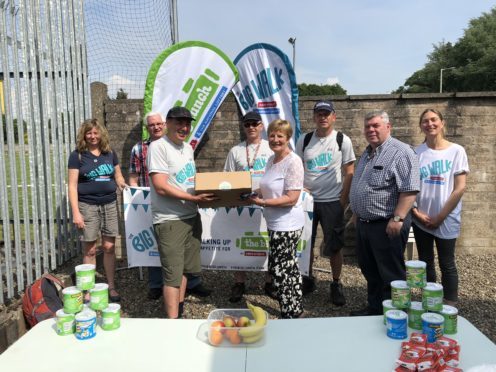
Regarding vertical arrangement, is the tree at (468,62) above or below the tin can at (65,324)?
A: above

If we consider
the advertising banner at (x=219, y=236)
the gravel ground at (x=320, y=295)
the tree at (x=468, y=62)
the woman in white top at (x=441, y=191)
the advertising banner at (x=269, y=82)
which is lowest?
the gravel ground at (x=320, y=295)

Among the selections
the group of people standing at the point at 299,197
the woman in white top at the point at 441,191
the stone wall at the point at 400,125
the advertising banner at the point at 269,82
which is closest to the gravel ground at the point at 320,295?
the group of people standing at the point at 299,197

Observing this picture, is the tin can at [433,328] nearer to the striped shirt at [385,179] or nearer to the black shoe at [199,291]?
the striped shirt at [385,179]

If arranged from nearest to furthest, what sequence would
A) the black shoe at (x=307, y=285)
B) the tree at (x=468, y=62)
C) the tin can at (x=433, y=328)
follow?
1. the tin can at (x=433, y=328)
2. the black shoe at (x=307, y=285)
3. the tree at (x=468, y=62)

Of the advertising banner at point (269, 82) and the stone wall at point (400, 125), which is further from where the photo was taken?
the stone wall at point (400, 125)

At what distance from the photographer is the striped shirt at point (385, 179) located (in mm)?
2697

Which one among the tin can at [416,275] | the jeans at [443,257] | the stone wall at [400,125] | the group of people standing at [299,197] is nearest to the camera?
the tin can at [416,275]

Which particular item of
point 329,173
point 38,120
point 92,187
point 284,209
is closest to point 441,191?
point 329,173

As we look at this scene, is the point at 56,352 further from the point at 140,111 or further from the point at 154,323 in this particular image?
the point at 140,111

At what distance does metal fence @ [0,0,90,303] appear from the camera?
10.9 ft

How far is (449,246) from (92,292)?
2613mm

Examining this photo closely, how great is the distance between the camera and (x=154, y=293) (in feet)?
13.4

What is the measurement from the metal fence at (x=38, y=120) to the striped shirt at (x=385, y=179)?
2.77 m

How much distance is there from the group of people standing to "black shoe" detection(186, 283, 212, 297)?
0.79m
